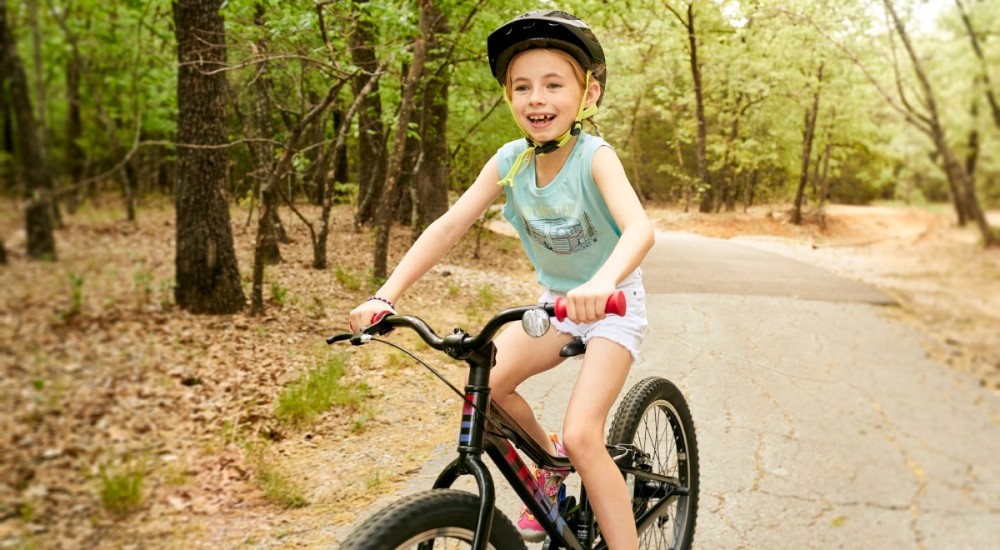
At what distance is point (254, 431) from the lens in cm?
438

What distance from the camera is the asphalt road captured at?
3.40m

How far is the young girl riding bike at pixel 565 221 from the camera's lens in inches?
72.1

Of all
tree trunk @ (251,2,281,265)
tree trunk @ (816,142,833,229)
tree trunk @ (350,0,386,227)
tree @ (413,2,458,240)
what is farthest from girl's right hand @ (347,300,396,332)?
tree trunk @ (816,142,833,229)

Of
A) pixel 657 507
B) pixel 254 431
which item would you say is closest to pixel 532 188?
pixel 657 507

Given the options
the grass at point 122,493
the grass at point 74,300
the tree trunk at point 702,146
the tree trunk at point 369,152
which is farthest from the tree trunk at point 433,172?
the grass at point 122,493

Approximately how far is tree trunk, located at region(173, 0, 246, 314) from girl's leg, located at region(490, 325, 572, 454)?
4745 mm

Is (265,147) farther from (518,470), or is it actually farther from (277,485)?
(518,470)

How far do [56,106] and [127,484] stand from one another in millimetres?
8861

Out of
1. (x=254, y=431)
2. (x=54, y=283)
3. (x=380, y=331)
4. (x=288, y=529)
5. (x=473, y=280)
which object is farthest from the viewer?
(x=473, y=280)

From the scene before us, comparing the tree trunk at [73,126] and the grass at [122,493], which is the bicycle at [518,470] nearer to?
the grass at [122,493]

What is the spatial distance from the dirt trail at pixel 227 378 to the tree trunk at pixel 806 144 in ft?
5.46

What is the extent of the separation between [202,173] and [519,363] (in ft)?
17.2

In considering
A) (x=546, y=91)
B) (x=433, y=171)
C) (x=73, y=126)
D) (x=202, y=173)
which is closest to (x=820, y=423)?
(x=546, y=91)

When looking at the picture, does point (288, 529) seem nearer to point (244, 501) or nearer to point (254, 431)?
point (244, 501)
